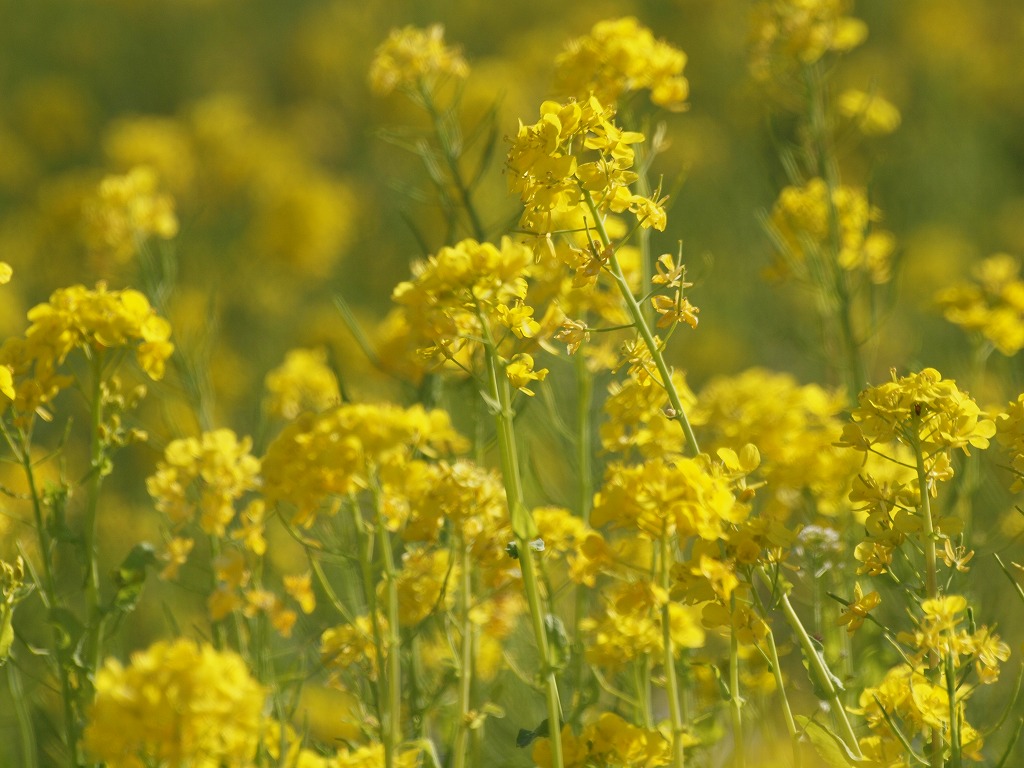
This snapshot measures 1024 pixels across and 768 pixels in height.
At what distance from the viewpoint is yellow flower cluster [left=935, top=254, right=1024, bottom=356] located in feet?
7.74

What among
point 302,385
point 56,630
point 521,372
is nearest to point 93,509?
point 56,630

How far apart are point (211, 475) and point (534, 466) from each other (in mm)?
692

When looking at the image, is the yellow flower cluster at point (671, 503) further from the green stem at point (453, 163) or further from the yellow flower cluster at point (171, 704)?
the green stem at point (453, 163)

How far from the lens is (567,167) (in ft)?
4.64

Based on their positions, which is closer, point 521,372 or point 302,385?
point 521,372

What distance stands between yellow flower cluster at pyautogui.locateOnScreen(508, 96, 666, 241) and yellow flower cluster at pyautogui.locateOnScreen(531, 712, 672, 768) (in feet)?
1.94

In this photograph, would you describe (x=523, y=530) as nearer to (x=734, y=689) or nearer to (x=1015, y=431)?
(x=734, y=689)

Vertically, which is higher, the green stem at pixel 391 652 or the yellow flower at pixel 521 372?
the yellow flower at pixel 521 372

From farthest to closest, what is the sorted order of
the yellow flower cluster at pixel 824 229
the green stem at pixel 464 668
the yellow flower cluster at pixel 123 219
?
1. the yellow flower cluster at pixel 123 219
2. the yellow flower cluster at pixel 824 229
3. the green stem at pixel 464 668

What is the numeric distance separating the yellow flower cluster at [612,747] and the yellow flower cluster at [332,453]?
393 millimetres

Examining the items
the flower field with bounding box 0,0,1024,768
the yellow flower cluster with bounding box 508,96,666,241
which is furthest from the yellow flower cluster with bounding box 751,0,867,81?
the yellow flower cluster with bounding box 508,96,666,241

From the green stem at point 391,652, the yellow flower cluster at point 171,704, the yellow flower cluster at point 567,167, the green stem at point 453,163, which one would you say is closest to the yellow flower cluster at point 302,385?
the green stem at point 453,163

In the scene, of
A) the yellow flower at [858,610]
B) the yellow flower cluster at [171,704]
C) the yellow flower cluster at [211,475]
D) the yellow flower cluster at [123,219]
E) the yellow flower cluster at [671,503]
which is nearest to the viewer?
the yellow flower cluster at [171,704]

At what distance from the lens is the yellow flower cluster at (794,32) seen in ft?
8.61
